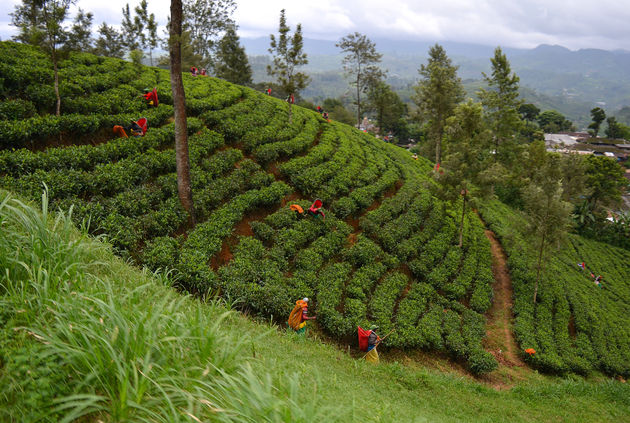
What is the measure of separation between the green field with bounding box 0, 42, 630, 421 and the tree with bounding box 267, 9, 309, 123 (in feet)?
7.63

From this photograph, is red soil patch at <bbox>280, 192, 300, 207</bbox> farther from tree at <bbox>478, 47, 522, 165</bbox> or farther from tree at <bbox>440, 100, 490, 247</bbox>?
tree at <bbox>478, 47, 522, 165</bbox>

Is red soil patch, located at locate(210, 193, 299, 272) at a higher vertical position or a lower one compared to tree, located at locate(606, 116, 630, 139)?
lower

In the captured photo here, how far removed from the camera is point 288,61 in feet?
55.6

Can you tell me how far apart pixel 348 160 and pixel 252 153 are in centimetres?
610

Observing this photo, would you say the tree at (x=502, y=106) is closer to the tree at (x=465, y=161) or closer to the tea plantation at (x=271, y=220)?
the tree at (x=465, y=161)

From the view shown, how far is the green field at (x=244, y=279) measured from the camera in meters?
2.49

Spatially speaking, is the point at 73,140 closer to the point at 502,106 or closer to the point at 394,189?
the point at 394,189

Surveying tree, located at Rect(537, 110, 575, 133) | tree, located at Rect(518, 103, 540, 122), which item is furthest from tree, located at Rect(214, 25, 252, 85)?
tree, located at Rect(537, 110, 575, 133)

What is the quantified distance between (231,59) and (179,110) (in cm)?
3713

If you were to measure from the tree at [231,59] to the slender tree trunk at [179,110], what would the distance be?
116ft

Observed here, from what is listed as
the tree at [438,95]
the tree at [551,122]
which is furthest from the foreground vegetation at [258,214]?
the tree at [551,122]

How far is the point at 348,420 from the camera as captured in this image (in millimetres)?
2854

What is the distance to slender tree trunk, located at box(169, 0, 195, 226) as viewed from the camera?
26.9 ft

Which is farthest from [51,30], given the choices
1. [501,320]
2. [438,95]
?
[438,95]
